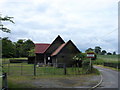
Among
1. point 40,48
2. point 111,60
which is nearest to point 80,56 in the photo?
point 40,48

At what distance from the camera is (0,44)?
9.05 metres

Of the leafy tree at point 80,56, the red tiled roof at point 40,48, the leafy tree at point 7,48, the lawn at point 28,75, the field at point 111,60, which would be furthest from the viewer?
the red tiled roof at point 40,48

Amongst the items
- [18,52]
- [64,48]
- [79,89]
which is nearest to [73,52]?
[64,48]

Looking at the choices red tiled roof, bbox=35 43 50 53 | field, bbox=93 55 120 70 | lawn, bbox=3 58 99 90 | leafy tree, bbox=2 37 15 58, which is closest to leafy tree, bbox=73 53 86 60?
field, bbox=93 55 120 70

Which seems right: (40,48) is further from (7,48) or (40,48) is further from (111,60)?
(7,48)

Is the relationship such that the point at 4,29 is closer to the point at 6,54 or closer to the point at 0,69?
the point at 6,54

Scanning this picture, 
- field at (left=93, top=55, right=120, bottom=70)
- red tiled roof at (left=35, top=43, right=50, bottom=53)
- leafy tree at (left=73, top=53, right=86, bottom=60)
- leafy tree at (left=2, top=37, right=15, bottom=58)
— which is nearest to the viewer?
leafy tree at (left=2, top=37, right=15, bottom=58)

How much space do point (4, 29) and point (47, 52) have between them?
110ft

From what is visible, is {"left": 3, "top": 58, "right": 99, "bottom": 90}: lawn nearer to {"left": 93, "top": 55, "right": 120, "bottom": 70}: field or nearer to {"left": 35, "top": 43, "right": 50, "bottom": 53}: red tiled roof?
{"left": 93, "top": 55, "right": 120, "bottom": 70}: field

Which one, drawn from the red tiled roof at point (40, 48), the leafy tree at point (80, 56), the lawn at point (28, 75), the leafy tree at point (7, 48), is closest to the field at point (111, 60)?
the lawn at point (28, 75)

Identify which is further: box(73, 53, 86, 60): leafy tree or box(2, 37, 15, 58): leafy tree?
box(73, 53, 86, 60): leafy tree

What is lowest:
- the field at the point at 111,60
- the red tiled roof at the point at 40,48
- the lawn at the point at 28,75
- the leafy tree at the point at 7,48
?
the lawn at the point at 28,75

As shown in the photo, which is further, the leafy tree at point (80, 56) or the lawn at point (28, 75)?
the leafy tree at point (80, 56)

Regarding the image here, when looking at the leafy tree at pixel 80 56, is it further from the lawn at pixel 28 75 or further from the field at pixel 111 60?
the lawn at pixel 28 75
